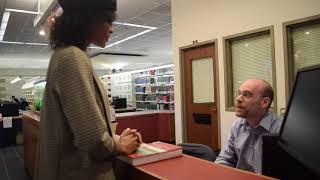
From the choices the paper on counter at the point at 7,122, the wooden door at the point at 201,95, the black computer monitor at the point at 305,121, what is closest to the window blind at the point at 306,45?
the wooden door at the point at 201,95

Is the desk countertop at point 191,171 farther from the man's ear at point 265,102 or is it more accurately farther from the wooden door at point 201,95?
the wooden door at point 201,95

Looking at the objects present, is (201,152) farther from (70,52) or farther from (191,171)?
(70,52)

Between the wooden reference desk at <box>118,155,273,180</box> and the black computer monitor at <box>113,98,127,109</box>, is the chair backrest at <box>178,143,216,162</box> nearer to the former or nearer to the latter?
the wooden reference desk at <box>118,155,273,180</box>

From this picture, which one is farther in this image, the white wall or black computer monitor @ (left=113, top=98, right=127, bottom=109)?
black computer monitor @ (left=113, top=98, right=127, bottom=109)

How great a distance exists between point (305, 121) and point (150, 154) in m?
0.67

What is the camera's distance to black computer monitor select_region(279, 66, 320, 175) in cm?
67

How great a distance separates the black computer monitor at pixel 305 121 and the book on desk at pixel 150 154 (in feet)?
1.75

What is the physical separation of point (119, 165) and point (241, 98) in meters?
1.08

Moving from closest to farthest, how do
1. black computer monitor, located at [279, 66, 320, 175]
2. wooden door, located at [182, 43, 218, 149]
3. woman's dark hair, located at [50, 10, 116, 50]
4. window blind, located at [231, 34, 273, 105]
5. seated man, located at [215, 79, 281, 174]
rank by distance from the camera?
black computer monitor, located at [279, 66, 320, 175] < woman's dark hair, located at [50, 10, 116, 50] < seated man, located at [215, 79, 281, 174] < window blind, located at [231, 34, 273, 105] < wooden door, located at [182, 43, 218, 149]

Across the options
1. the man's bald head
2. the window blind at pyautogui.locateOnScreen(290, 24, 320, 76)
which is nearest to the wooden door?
the window blind at pyautogui.locateOnScreen(290, 24, 320, 76)

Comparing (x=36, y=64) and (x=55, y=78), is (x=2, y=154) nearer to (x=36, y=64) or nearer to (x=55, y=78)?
(x=55, y=78)

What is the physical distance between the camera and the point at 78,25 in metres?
1.08

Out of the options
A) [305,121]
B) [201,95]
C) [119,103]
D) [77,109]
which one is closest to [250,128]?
[305,121]

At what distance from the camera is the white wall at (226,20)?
129 inches
